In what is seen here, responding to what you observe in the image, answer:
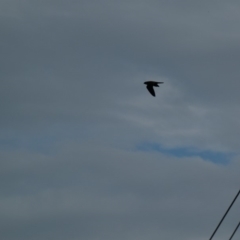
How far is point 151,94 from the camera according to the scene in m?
52.3
